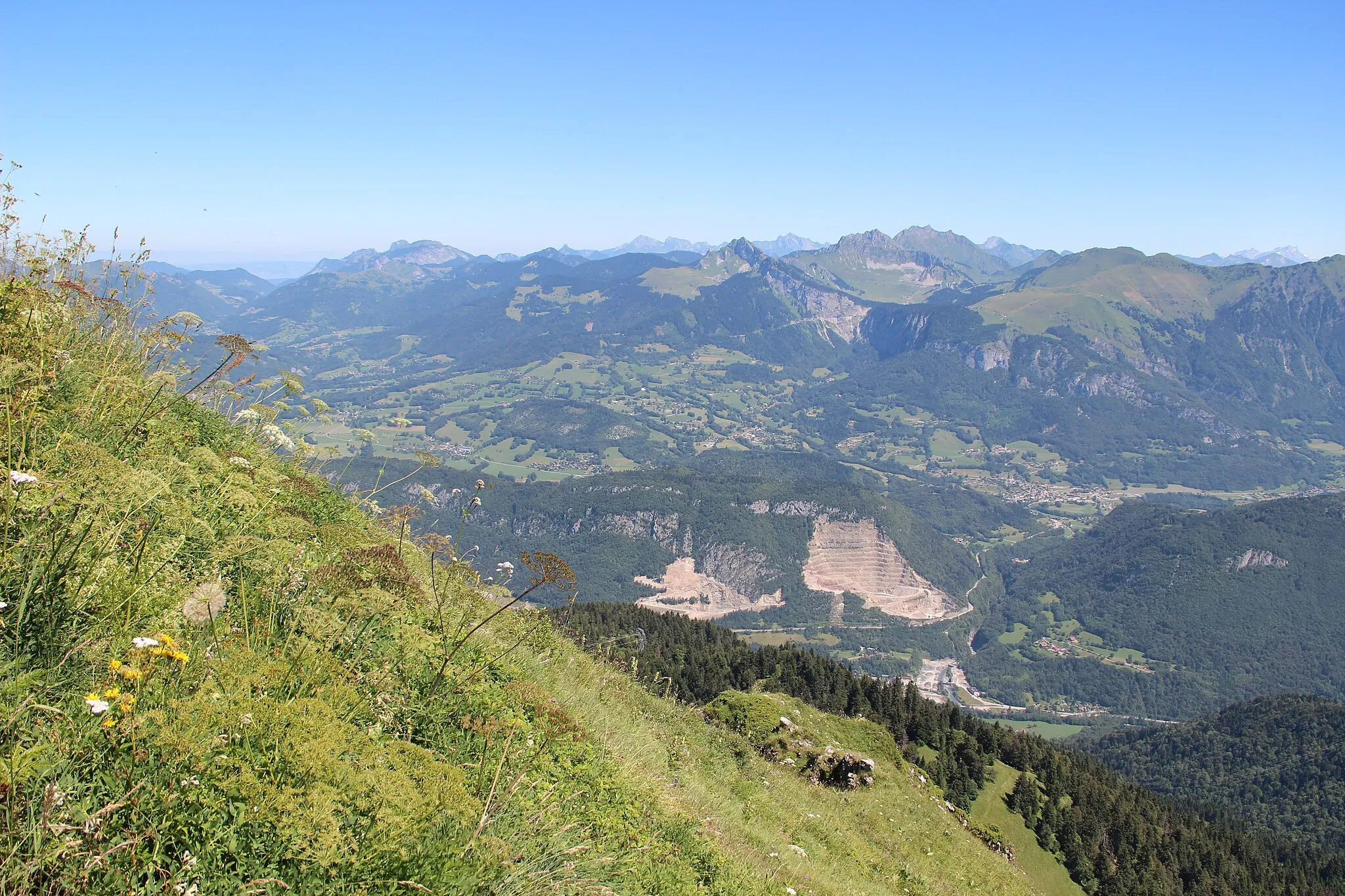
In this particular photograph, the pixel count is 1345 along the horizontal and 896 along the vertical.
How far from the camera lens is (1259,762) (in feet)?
323

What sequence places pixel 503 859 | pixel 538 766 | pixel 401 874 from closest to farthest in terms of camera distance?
1. pixel 401 874
2. pixel 503 859
3. pixel 538 766

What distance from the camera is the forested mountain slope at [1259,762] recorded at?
84.4 m

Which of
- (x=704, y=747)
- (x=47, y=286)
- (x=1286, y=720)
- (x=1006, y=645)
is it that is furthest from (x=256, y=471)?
(x=1006, y=645)

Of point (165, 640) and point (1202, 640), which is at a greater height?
point (165, 640)

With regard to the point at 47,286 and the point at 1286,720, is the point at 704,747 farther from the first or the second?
the point at 1286,720

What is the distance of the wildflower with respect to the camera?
443cm

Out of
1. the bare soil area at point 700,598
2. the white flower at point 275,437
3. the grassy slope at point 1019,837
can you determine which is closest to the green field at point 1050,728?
the bare soil area at point 700,598

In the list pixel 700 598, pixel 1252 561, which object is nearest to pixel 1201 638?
pixel 1252 561

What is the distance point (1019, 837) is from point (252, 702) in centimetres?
3373

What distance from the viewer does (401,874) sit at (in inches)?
134

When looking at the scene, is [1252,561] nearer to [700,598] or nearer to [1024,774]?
[700,598]

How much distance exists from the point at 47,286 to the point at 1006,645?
201 metres

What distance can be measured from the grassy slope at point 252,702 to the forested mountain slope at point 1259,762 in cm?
9668

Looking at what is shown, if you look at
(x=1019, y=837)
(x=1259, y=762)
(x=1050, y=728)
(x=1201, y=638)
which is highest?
(x=1019, y=837)
